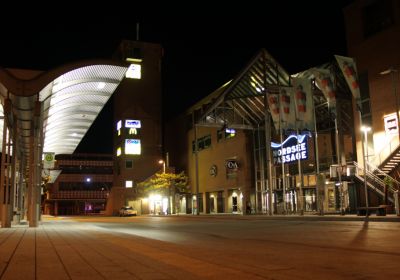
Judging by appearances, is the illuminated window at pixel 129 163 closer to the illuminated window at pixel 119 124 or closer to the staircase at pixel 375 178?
the illuminated window at pixel 119 124

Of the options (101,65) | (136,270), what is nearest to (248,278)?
(136,270)

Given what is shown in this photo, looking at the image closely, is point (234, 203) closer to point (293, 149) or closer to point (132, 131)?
point (293, 149)

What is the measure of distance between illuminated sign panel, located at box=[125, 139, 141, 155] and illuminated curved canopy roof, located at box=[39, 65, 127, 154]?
1600 inches

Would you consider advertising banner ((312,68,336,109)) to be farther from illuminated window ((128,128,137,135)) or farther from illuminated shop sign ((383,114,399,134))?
illuminated window ((128,128,137,135))

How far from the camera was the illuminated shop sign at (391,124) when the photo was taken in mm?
31359

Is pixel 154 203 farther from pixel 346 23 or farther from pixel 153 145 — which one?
pixel 346 23

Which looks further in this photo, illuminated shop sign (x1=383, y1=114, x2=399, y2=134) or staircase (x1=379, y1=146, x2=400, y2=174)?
illuminated shop sign (x1=383, y1=114, x2=399, y2=134)

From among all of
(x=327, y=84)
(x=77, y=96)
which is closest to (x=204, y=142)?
(x=327, y=84)

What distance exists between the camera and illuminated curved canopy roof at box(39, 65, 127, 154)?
2330 cm

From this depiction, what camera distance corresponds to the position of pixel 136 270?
745cm

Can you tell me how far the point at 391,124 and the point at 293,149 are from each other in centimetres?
950

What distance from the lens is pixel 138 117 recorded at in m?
82.6

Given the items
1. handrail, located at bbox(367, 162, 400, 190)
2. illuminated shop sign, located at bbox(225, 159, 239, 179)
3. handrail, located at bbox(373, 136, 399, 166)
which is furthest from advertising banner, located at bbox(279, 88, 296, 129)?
illuminated shop sign, located at bbox(225, 159, 239, 179)

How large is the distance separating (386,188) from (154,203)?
46.1 meters
